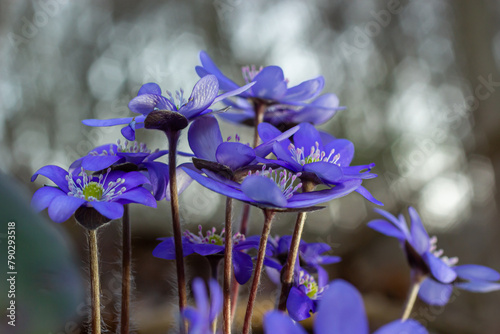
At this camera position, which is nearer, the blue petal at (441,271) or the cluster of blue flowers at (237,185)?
the cluster of blue flowers at (237,185)

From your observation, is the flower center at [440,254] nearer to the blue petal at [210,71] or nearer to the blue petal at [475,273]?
the blue petal at [475,273]

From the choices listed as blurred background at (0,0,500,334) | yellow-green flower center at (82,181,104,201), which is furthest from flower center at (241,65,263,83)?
blurred background at (0,0,500,334)

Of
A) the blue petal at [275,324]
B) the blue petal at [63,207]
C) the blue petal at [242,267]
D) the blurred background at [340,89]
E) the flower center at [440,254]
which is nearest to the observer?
the blue petal at [275,324]

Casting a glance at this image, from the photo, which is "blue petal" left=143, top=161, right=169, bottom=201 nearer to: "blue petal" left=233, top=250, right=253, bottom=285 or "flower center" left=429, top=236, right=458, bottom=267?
"blue petal" left=233, top=250, right=253, bottom=285

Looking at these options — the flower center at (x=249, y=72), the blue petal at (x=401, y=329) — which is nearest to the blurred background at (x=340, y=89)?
the flower center at (x=249, y=72)

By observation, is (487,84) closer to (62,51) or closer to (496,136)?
(496,136)

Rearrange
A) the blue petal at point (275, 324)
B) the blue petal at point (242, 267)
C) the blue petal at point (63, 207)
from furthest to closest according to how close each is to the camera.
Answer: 1. the blue petal at point (242, 267)
2. the blue petal at point (63, 207)
3. the blue petal at point (275, 324)
